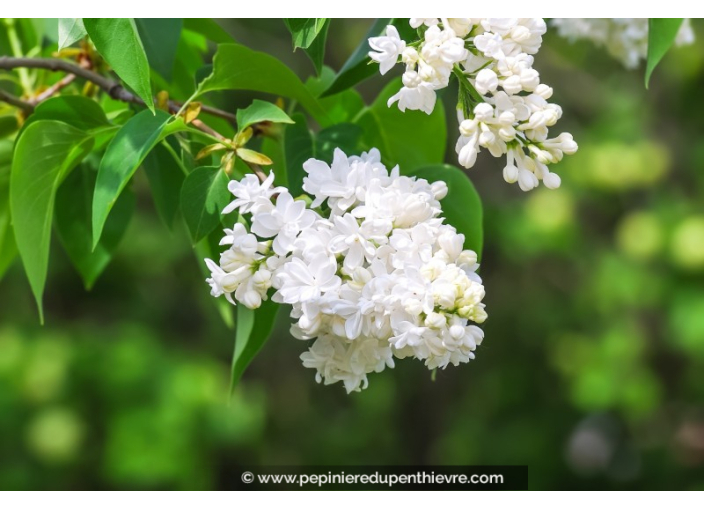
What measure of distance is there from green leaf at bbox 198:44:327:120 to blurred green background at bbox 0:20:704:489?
4.90 ft

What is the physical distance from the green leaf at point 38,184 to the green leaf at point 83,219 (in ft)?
0.42

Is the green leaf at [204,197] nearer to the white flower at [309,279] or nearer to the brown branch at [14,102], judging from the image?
the white flower at [309,279]

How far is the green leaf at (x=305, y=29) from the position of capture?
0.44 metres

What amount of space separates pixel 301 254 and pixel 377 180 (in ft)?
0.15

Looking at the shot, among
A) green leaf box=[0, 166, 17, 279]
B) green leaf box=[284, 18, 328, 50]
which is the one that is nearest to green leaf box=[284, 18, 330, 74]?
green leaf box=[284, 18, 328, 50]

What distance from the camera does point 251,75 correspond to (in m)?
0.47

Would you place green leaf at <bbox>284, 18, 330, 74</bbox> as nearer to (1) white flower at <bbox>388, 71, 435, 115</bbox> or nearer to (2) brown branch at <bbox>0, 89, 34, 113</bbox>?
(1) white flower at <bbox>388, 71, 435, 115</bbox>

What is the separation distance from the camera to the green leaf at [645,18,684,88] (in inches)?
19.7

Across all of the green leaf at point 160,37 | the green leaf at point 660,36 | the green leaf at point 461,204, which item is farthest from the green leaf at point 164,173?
the green leaf at point 660,36

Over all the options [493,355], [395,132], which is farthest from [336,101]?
[493,355]

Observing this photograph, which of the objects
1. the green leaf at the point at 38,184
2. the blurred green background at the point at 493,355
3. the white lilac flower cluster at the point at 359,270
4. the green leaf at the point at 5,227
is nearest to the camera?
the white lilac flower cluster at the point at 359,270

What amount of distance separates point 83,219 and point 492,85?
34 cm

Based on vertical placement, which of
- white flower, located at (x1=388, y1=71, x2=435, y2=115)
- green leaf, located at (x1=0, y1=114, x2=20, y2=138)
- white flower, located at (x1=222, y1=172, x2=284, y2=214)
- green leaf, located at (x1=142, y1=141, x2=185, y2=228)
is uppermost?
white flower, located at (x1=388, y1=71, x2=435, y2=115)
